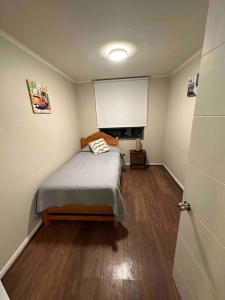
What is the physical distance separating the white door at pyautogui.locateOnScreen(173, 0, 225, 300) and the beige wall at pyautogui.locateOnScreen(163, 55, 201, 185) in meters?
1.66

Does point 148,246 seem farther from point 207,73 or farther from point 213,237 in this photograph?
point 207,73

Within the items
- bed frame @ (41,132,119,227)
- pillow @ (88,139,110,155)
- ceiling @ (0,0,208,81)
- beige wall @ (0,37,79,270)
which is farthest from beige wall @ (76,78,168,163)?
bed frame @ (41,132,119,227)

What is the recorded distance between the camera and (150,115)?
11.6 feet

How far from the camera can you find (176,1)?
1111 millimetres

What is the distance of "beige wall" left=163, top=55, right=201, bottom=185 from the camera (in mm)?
2308

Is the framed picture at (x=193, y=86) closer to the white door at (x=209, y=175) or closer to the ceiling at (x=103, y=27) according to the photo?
the ceiling at (x=103, y=27)

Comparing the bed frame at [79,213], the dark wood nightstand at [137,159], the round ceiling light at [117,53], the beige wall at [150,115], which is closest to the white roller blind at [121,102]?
the beige wall at [150,115]

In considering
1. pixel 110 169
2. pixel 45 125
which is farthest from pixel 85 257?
pixel 45 125

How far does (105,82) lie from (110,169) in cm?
234

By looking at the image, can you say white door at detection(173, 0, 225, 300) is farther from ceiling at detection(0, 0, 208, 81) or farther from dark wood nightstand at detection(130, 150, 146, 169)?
dark wood nightstand at detection(130, 150, 146, 169)

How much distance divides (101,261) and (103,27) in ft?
8.03

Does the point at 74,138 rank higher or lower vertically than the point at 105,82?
lower

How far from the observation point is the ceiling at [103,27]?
3.72 ft

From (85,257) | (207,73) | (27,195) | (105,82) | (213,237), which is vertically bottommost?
(85,257)
